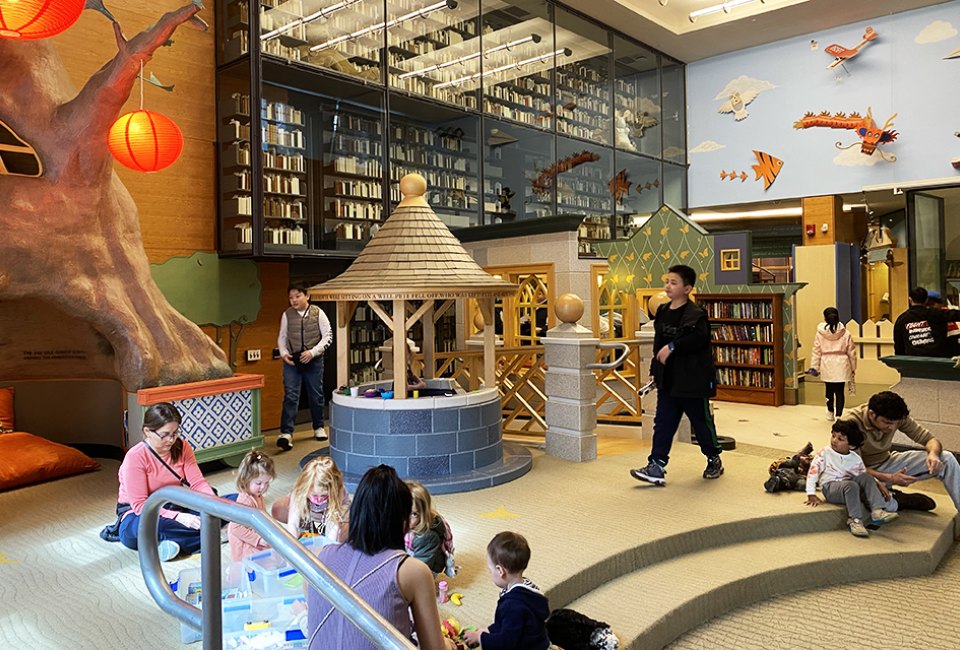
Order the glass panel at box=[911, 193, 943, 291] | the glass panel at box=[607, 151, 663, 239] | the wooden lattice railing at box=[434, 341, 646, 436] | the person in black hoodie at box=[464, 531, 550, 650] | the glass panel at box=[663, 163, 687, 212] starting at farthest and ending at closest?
the glass panel at box=[663, 163, 687, 212], the glass panel at box=[607, 151, 663, 239], the glass panel at box=[911, 193, 943, 291], the wooden lattice railing at box=[434, 341, 646, 436], the person in black hoodie at box=[464, 531, 550, 650]

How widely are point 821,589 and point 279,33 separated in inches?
281

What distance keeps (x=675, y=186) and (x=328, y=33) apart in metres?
7.61

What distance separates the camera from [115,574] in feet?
12.1

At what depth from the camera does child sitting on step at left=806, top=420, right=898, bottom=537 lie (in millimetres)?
4418

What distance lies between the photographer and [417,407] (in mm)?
5152

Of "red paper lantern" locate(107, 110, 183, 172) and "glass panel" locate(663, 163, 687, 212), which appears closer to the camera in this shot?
"red paper lantern" locate(107, 110, 183, 172)

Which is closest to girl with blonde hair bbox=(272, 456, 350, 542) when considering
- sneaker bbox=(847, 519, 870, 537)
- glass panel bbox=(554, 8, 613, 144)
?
sneaker bbox=(847, 519, 870, 537)

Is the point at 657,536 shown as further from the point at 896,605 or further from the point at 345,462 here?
the point at 345,462

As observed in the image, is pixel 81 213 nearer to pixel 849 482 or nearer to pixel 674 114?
pixel 849 482

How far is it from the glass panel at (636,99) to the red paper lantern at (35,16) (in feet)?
32.2

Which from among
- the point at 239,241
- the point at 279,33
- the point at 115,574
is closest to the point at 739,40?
the point at 279,33

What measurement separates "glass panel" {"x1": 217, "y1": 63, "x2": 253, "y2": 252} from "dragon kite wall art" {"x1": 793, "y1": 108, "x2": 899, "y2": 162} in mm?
9330

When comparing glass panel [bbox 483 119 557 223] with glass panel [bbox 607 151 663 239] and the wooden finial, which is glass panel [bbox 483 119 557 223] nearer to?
glass panel [bbox 607 151 663 239]

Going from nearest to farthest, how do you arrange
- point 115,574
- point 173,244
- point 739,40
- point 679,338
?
point 115,574 < point 679,338 < point 173,244 < point 739,40
